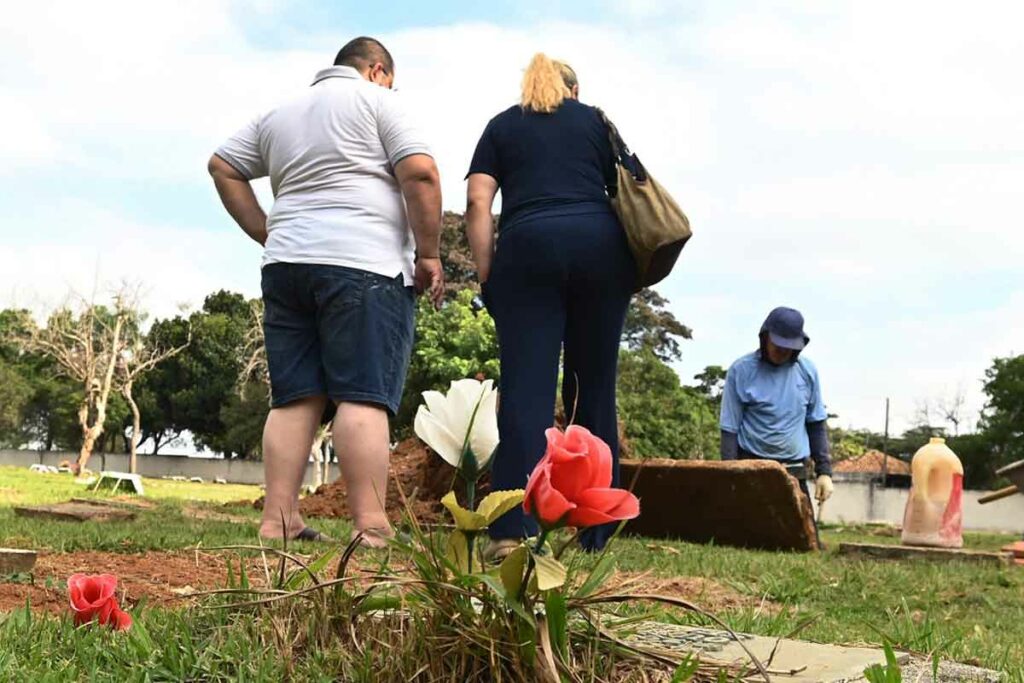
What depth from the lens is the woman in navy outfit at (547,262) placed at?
13.4ft

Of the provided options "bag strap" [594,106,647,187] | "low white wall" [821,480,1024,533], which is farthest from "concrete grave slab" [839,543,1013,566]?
"low white wall" [821,480,1024,533]

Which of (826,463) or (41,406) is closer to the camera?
(826,463)

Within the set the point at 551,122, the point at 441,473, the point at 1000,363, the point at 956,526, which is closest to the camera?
the point at 551,122

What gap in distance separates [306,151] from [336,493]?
521 cm

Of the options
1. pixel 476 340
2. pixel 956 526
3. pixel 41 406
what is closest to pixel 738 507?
pixel 956 526

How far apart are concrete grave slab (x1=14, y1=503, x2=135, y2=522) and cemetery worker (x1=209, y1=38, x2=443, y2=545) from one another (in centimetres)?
189

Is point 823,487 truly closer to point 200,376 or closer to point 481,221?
point 481,221

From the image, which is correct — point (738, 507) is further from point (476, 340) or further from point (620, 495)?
point (476, 340)

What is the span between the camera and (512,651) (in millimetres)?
1379

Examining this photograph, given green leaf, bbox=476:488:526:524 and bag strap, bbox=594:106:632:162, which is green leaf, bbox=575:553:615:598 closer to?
green leaf, bbox=476:488:526:524

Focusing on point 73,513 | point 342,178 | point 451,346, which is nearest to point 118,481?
point 73,513

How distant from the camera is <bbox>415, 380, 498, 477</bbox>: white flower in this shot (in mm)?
1439

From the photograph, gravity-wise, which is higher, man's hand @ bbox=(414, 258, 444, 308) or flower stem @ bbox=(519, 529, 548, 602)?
man's hand @ bbox=(414, 258, 444, 308)

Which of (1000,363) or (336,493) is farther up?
(1000,363)
